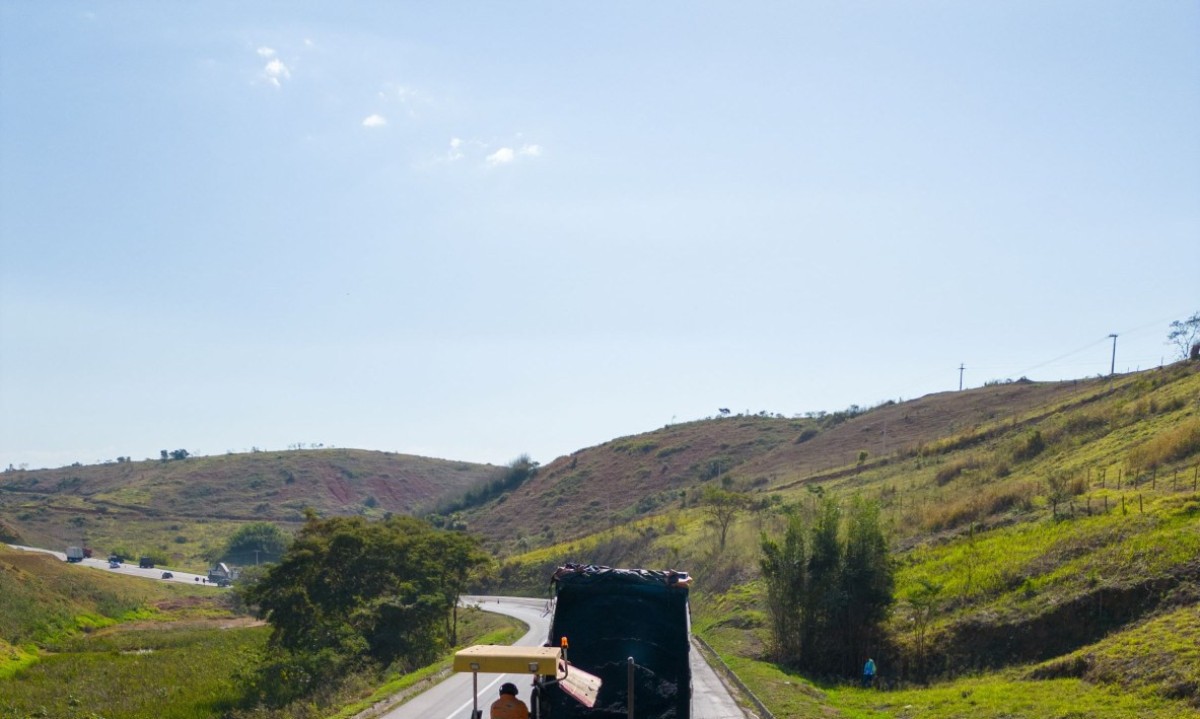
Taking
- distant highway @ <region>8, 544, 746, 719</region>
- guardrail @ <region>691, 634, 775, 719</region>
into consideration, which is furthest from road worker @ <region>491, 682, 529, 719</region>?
guardrail @ <region>691, 634, 775, 719</region>

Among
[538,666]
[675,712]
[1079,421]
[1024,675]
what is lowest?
Result: [1024,675]

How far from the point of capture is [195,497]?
6137 inches

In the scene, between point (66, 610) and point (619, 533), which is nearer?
point (66, 610)

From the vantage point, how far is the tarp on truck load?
42.7 feet

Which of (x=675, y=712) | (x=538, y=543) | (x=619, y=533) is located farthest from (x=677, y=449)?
(x=675, y=712)

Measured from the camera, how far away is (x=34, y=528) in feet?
380

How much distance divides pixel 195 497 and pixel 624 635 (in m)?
160

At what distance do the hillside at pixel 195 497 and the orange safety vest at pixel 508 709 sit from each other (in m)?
106

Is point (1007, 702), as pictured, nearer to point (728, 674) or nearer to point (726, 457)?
Result: point (728, 674)

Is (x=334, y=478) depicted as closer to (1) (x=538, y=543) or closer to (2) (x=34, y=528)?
(2) (x=34, y=528)

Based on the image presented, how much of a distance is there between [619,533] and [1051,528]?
47.2 meters

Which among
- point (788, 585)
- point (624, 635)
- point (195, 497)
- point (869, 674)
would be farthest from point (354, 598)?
point (195, 497)

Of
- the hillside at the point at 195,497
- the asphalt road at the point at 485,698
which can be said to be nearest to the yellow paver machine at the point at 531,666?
the asphalt road at the point at 485,698

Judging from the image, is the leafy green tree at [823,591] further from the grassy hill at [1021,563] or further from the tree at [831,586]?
the grassy hill at [1021,563]
